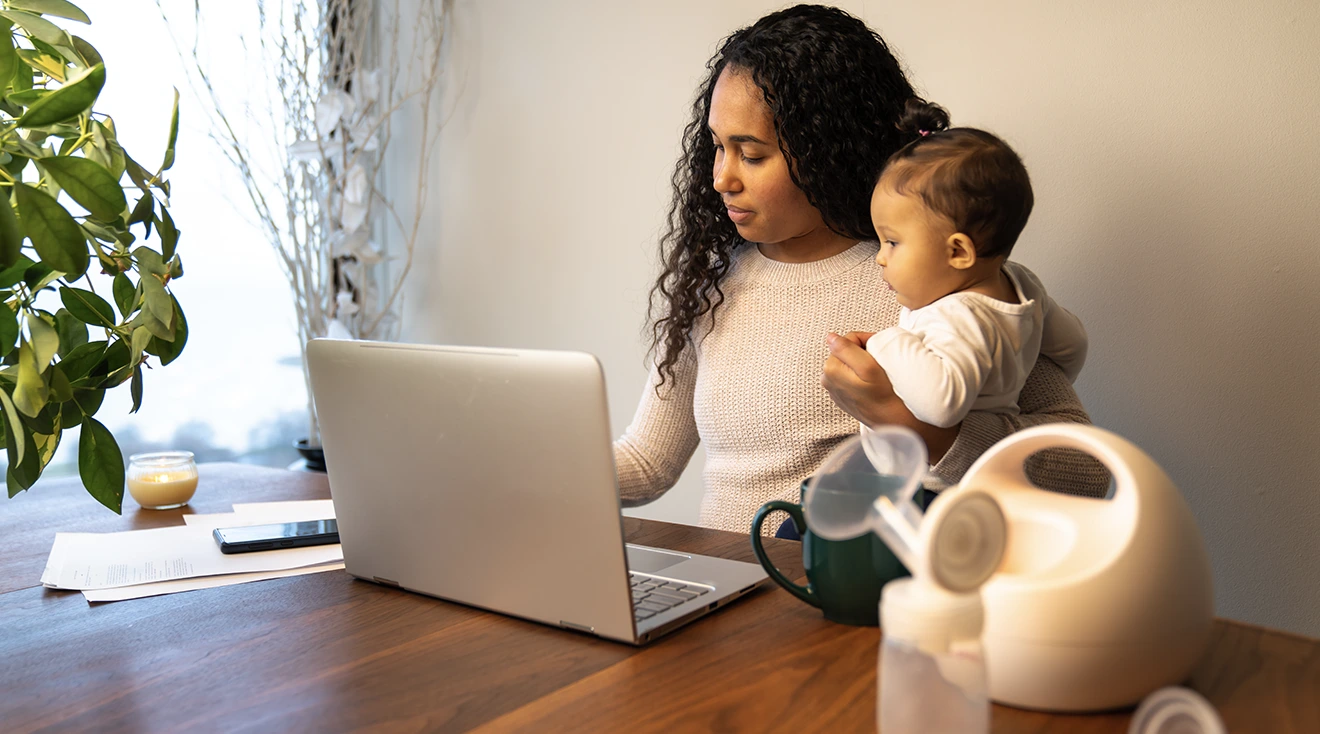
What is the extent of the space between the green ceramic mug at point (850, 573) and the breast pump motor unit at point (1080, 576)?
0.14m

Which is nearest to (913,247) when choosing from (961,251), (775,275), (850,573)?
(961,251)

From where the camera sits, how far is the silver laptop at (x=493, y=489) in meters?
0.76

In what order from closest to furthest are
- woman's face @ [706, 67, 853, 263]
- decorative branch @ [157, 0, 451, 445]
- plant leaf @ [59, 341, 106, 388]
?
1. plant leaf @ [59, 341, 106, 388]
2. woman's face @ [706, 67, 853, 263]
3. decorative branch @ [157, 0, 451, 445]

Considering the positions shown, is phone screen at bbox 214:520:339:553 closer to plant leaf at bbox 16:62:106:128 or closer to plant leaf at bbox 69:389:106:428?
plant leaf at bbox 69:389:106:428

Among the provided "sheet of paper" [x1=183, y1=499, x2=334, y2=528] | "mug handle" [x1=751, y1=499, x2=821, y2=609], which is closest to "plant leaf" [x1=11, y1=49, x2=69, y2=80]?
"sheet of paper" [x1=183, y1=499, x2=334, y2=528]

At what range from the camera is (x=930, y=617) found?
1.62ft

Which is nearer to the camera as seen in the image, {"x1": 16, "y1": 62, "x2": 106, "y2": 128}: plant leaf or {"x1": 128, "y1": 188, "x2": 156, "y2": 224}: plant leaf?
{"x1": 16, "y1": 62, "x2": 106, "y2": 128}: plant leaf

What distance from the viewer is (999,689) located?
0.63 meters

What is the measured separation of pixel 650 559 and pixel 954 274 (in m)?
0.49

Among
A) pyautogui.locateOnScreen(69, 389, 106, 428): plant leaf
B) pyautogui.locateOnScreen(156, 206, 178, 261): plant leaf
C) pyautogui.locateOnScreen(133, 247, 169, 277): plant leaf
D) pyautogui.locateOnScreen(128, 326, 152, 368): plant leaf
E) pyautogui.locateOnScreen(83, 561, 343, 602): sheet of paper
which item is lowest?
pyautogui.locateOnScreen(83, 561, 343, 602): sheet of paper

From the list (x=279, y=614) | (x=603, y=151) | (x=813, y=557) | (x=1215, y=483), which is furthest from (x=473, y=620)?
(x=603, y=151)

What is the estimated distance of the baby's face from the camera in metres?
1.16

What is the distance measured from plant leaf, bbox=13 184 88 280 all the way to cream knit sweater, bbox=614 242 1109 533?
0.91m

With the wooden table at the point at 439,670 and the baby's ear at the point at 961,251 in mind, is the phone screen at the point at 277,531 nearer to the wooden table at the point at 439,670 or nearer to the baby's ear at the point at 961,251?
the wooden table at the point at 439,670
